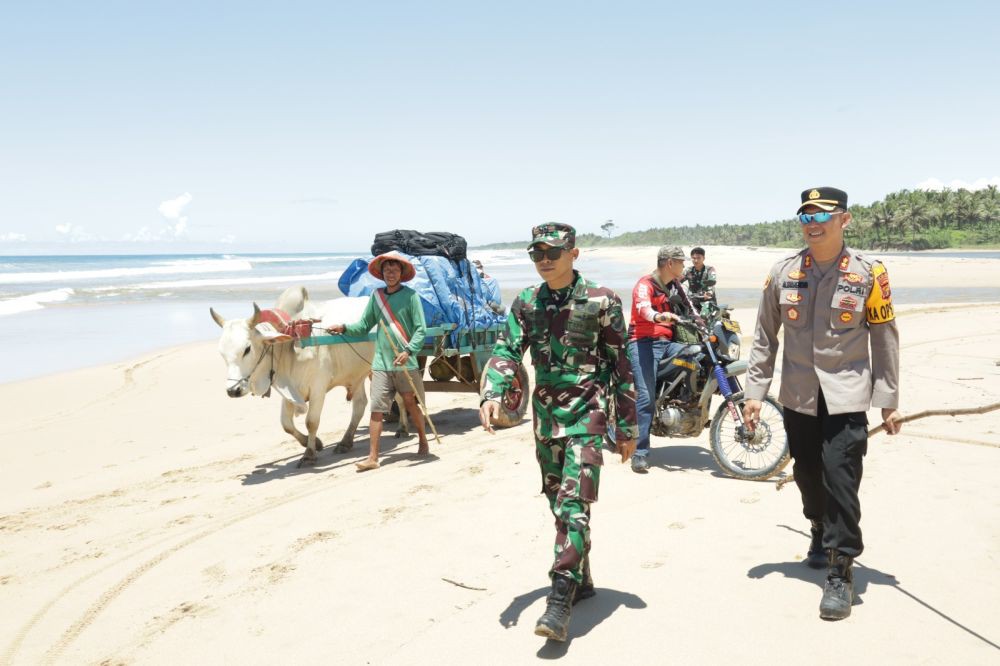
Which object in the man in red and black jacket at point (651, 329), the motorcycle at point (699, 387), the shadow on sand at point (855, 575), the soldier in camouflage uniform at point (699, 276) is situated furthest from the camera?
the soldier in camouflage uniform at point (699, 276)

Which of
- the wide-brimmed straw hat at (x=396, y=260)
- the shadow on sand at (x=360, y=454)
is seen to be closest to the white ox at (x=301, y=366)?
the shadow on sand at (x=360, y=454)

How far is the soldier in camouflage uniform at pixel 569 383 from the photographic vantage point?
4.01m

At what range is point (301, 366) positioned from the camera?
8.45 meters

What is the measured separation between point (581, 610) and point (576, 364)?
1431 mm

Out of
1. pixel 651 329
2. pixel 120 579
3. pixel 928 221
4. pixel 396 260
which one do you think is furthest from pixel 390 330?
pixel 928 221

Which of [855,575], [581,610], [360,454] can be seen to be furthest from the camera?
[360,454]

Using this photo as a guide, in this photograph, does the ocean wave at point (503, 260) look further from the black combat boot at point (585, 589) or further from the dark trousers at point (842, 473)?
the dark trousers at point (842, 473)

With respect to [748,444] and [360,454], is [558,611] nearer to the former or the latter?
[748,444]

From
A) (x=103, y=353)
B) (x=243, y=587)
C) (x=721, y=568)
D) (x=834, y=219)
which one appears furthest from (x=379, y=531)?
(x=103, y=353)

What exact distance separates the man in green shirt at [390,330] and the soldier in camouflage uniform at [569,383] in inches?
149

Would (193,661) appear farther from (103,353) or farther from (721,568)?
(103,353)

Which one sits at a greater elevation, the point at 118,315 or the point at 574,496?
the point at 574,496

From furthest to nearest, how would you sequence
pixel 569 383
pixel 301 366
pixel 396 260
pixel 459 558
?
pixel 301 366 < pixel 396 260 < pixel 459 558 < pixel 569 383

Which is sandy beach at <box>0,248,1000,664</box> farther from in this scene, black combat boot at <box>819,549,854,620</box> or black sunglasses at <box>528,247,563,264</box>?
black sunglasses at <box>528,247,563,264</box>
